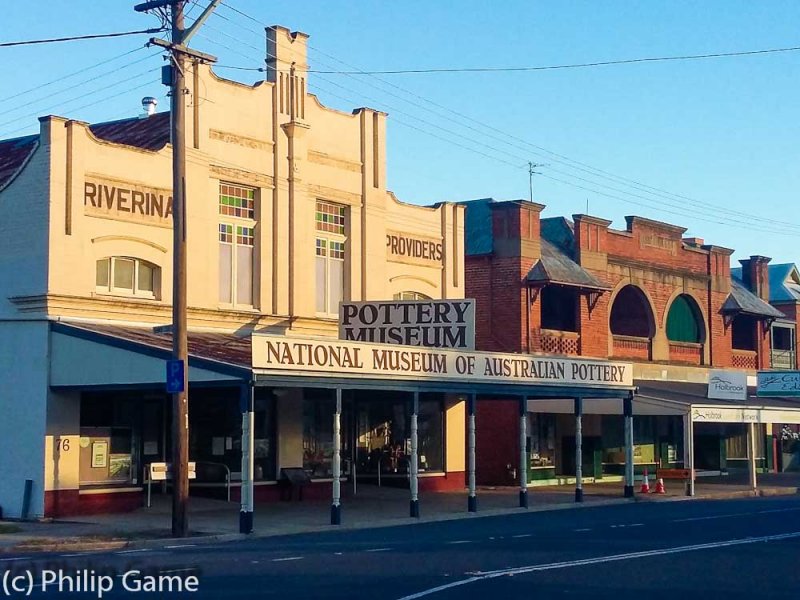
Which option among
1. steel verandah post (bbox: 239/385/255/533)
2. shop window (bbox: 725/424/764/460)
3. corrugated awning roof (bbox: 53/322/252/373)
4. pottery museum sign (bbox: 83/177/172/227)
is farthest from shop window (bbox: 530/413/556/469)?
steel verandah post (bbox: 239/385/255/533)

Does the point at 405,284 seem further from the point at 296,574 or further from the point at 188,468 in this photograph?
the point at 296,574

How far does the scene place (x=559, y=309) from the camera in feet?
138

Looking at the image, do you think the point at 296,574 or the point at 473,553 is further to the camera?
the point at 473,553

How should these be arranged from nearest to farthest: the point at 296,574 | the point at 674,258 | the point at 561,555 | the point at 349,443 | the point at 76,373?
the point at 296,574
the point at 561,555
the point at 76,373
the point at 349,443
the point at 674,258

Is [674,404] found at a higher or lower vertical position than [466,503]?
higher

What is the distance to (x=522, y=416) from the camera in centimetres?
3134

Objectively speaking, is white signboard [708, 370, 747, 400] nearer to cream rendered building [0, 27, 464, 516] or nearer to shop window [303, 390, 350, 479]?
cream rendered building [0, 27, 464, 516]

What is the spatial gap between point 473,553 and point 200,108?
1507cm

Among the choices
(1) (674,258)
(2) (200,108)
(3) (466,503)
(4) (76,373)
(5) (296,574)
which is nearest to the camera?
(5) (296,574)

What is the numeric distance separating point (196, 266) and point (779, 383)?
23.9 metres

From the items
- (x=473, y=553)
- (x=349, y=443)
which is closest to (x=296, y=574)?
(x=473, y=553)

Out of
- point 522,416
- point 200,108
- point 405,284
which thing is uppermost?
point 200,108

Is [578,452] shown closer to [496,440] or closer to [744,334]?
[496,440]

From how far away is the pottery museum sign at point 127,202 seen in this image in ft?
88.1
